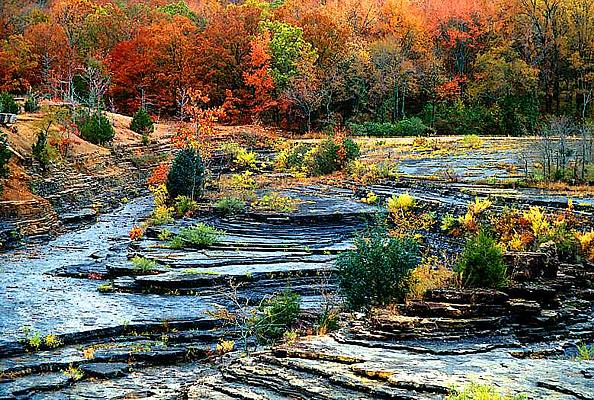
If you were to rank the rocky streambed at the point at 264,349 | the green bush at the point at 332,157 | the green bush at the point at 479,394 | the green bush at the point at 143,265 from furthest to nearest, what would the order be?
the green bush at the point at 332,157 → the green bush at the point at 143,265 → the rocky streambed at the point at 264,349 → the green bush at the point at 479,394

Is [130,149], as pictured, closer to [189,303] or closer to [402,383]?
[189,303]

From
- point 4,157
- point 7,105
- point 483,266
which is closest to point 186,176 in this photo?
point 4,157

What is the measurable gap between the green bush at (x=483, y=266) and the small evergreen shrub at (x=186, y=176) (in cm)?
1362

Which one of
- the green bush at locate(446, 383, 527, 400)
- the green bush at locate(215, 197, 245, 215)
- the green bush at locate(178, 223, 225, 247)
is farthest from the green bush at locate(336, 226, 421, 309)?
the green bush at locate(215, 197, 245, 215)

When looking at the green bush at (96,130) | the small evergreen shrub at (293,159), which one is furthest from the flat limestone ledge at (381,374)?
the green bush at (96,130)

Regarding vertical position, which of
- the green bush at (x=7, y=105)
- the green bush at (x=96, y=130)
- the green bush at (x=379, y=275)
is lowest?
the green bush at (x=379, y=275)

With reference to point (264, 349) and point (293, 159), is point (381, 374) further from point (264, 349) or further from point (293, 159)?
point (293, 159)

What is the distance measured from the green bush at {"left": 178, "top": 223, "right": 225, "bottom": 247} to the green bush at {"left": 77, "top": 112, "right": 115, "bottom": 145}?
45.5 feet

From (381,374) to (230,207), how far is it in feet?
46.2

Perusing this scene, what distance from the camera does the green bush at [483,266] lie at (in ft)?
33.5

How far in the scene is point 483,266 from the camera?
10273mm

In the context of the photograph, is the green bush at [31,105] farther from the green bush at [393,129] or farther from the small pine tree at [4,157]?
the green bush at [393,129]

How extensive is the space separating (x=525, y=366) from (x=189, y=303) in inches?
288

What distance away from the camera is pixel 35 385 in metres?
8.72
